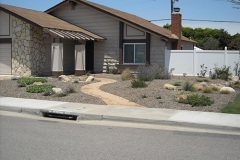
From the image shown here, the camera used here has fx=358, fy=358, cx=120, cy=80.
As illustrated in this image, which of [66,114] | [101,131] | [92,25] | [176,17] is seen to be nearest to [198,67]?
[176,17]

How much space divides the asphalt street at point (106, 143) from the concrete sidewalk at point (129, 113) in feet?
2.99

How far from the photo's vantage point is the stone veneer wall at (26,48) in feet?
77.8

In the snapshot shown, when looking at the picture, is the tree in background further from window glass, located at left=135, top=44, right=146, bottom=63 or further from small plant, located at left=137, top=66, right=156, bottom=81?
small plant, located at left=137, top=66, right=156, bottom=81

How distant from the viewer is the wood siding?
1054 inches

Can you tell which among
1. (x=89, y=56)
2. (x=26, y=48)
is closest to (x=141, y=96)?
(x=26, y=48)

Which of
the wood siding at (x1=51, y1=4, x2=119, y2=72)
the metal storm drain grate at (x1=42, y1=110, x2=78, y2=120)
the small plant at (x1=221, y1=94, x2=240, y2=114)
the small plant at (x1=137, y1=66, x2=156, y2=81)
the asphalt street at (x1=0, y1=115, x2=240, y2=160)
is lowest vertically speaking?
the asphalt street at (x1=0, y1=115, x2=240, y2=160)

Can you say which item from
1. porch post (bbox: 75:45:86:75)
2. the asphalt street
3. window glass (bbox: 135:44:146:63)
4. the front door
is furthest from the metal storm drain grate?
the front door

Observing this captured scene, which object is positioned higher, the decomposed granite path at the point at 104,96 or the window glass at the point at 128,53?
the window glass at the point at 128,53

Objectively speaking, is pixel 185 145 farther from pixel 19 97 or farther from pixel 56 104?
pixel 19 97

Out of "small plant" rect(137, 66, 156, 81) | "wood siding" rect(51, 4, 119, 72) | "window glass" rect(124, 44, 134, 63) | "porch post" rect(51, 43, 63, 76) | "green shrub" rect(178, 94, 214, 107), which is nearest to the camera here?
"green shrub" rect(178, 94, 214, 107)

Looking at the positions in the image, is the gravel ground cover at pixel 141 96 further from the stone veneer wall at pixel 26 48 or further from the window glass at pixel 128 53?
the window glass at pixel 128 53

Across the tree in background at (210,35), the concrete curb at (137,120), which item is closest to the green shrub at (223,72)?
the concrete curb at (137,120)

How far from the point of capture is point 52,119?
11.6m

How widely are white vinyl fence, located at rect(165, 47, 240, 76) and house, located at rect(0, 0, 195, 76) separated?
0.86m
